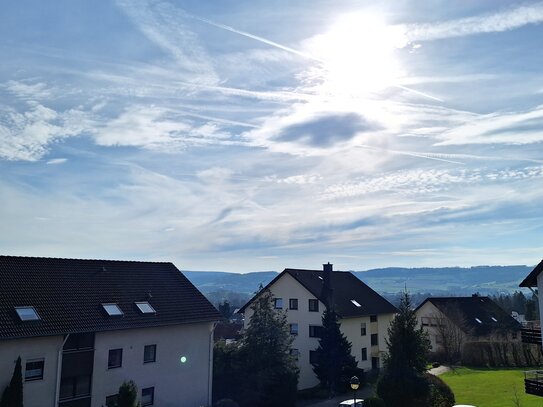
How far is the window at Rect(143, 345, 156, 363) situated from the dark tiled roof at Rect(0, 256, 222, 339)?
60.0 inches

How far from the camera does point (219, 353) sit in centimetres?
3362

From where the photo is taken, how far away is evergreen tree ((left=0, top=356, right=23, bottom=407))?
20625 mm

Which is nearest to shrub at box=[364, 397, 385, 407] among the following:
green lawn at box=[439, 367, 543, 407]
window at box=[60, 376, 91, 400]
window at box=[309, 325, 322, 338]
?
green lawn at box=[439, 367, 543, 407]

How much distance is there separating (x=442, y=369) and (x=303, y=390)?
16924 millimetres

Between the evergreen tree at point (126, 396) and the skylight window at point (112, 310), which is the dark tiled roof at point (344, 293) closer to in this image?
the skylight window at point (112, 310)

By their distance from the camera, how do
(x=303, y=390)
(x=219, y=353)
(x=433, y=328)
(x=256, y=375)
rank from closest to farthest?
1. (x=256, y=375)
2. (x=219, y=353)
3. (x=303, y=390)
4. (x=433, y=328)

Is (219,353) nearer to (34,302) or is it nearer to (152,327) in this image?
(152,327)

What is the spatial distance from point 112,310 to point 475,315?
50967mm

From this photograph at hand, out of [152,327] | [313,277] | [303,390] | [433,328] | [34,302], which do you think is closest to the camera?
[34,302]

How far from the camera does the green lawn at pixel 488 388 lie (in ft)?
94.2

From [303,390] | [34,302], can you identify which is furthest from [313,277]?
[34,302]

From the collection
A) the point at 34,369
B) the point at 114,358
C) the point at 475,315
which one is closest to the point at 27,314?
the point at 34,369

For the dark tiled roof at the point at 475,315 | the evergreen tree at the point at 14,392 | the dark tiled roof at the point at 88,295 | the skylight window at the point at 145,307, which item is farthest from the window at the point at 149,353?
the dark tiled roof at the point at 475,315

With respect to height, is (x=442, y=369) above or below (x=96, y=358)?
below
